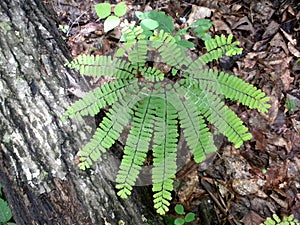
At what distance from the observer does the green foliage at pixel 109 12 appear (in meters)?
3.09

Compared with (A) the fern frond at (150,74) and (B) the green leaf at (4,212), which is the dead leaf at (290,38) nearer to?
(A) the fern frond at (150,74)

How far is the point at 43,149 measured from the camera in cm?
234

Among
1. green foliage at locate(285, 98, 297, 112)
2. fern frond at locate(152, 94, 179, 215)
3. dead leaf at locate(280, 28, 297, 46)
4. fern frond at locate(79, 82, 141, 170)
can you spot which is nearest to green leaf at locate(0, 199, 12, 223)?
fern frond at locate(79, 82, 141, 170)

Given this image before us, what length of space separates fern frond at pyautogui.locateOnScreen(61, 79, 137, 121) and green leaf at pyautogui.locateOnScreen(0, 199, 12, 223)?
103 centimetres

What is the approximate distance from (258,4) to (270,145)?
1.44m

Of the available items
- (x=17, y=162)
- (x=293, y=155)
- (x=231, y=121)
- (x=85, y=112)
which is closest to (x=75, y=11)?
(x=85, y=112)

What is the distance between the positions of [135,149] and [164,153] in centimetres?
20

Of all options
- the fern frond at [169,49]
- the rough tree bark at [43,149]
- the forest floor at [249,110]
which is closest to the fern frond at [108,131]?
the rough tree bark at [43,149]

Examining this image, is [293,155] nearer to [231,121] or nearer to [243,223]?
[243,223]

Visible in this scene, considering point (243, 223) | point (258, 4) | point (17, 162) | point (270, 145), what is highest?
point (258, 4)

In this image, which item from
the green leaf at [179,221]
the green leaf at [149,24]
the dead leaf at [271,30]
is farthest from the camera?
the dead leaf at [271,30]

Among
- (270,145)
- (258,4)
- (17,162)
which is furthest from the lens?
(258,4)

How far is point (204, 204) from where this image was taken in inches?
114

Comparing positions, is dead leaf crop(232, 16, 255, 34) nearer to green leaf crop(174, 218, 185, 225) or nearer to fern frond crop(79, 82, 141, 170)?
fern frond crop(79, 82, 141, 170)
